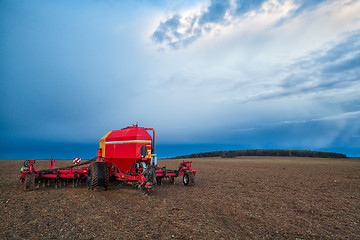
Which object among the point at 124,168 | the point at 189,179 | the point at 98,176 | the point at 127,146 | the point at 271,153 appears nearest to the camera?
the point at 98,176

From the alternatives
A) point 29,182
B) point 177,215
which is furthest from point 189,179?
point 29,182

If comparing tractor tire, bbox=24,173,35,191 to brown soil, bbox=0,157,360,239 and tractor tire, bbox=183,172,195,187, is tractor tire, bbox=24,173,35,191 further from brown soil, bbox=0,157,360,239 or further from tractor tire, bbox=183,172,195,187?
tractor tire, bbox=183,172,195,187

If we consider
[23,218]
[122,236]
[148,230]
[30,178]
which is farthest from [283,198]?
[30,178]

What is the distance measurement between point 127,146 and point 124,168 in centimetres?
123

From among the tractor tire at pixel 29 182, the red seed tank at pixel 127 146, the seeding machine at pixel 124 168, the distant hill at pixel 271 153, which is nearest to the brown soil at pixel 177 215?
the tractor tire at pixel 29 182

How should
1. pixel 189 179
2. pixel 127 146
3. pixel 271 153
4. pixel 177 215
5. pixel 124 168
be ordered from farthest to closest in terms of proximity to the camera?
pixel 271 153 < pixel 189 179 < pixel 124 168 < pixel 127 146 < pixel 177 215

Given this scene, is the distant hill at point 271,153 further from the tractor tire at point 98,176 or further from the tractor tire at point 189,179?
the tractor tire at point 98,176

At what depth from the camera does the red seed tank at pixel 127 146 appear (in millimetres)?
10961

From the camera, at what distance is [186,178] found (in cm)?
1230

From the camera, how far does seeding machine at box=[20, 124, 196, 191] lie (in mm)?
10219

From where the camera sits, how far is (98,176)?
10.4m

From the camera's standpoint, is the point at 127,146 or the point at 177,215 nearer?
the point at 177,215

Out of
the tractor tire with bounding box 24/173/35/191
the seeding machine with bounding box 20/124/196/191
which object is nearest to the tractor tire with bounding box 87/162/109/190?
the seeding machine with bounding box 20/124/196/191

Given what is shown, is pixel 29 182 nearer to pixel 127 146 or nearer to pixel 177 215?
pixel 127 146
